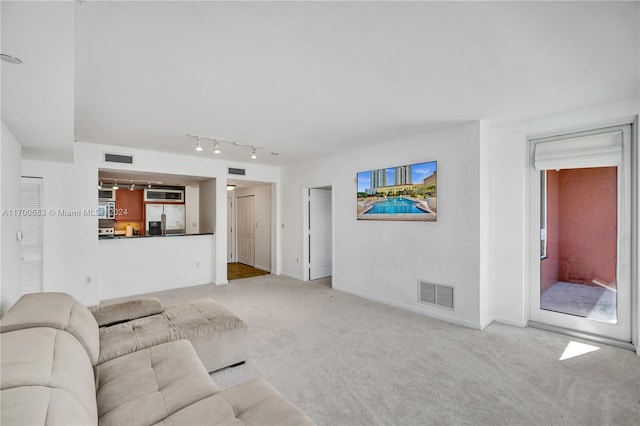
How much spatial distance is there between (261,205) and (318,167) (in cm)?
232

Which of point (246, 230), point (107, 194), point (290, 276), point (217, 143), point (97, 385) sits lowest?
point (290, 276)

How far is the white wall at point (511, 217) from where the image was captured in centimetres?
356

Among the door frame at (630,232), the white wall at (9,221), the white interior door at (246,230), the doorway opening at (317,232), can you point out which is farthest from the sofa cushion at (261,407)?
the white interior door at (246,230)

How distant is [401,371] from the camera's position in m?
2.56

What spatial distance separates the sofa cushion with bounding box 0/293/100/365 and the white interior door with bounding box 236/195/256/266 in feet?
18.8

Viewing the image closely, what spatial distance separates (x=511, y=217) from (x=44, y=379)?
427cm

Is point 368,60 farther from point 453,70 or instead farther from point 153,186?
point 153,186

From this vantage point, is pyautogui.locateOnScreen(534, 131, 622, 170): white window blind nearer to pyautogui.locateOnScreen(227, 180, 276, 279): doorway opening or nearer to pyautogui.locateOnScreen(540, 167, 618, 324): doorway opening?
pyautogui.locateOnScreen(540, 167, 618, 324): doorway opening

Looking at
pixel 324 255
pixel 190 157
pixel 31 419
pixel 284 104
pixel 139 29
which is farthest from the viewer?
pixel 324 255

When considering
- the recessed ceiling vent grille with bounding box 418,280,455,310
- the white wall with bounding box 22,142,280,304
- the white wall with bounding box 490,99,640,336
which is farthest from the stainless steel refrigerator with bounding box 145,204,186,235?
the white wall with bounding box 490,99,640,336

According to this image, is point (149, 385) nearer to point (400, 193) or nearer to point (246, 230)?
point (400, 193)

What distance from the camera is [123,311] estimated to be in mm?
2740

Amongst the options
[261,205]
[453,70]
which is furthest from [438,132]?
[261,205]

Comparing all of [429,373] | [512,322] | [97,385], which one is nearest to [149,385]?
[97,385]
